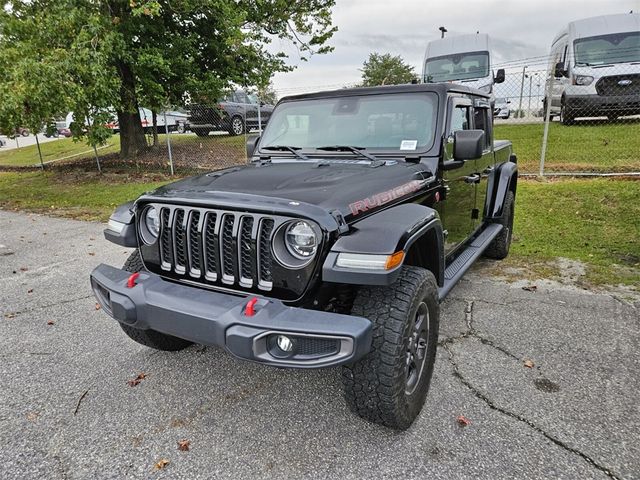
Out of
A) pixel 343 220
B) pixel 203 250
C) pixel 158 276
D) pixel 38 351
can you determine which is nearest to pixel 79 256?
pixel 38 351

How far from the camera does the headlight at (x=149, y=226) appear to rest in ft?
9.00

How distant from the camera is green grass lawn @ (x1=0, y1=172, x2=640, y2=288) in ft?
16.3

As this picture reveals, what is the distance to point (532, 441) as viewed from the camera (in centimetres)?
235

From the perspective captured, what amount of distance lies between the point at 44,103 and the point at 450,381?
8.29m

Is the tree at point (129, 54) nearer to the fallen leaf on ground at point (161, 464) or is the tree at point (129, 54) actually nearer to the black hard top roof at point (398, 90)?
the black hard top roof at point (398, 90)

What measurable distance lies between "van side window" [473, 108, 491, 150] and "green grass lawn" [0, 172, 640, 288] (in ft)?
4.56

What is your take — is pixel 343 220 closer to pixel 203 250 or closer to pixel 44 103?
pixel 203 250

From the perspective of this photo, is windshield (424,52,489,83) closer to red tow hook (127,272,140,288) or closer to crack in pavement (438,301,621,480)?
crack in pavement (438,301,621,480)

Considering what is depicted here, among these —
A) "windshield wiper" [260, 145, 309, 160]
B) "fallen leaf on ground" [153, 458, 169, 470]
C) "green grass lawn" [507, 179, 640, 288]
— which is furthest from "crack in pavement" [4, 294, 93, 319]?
"green grass lawn" [507, 179, 640, 288]

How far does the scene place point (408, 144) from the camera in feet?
10.9

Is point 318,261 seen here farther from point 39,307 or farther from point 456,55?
point 456,55

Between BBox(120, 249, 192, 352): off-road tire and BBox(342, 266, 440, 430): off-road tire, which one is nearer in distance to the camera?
BBox(342, 266, 440, 430): off-road tire

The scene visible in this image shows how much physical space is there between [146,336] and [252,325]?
56.0 inches

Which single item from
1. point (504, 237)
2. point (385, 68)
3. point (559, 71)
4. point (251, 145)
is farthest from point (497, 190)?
point (385, 68)
